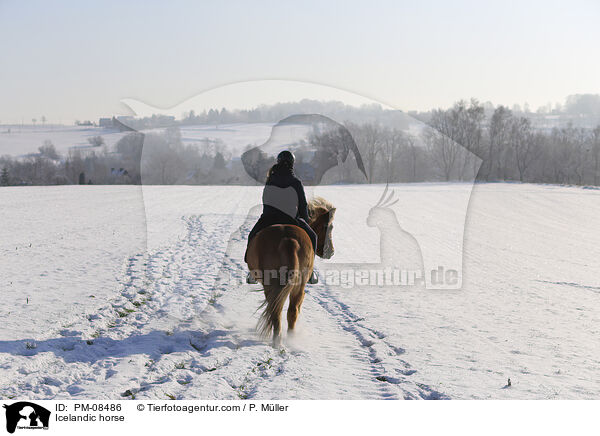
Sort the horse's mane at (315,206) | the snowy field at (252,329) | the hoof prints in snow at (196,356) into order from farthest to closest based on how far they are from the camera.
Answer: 1. the horse's mane at (315,206)
2. the snowy field at (252,329)
3. the hoof prints in snow at (196,356)

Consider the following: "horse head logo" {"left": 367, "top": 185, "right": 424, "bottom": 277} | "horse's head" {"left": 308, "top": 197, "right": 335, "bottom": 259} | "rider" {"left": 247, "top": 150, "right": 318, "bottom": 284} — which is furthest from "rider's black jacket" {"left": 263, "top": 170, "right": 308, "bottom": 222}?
"horse head logo" {"left": 367, "top": 185, "right": 424, "bottom": 277}

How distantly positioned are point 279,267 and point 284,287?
0.26m

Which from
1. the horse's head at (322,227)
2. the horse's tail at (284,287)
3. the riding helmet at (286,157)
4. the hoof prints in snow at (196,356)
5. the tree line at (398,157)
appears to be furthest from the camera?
the horse's head at (322,227)

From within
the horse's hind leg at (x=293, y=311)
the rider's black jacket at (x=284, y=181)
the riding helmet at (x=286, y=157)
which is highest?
the riding helmet at (x=286, y=157)

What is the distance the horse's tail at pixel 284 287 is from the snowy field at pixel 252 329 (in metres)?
0.32

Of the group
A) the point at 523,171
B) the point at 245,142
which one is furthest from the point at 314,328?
the point at 523,171

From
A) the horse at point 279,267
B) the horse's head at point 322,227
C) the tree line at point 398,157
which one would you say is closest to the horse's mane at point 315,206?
the horse's head at point 322,227

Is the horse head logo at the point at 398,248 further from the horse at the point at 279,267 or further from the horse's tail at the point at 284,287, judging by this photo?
the horse's tail at the point at 284,287

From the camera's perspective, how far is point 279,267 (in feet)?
18.3

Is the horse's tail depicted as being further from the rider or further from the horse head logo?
the horse head logo

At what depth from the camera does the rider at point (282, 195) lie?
5957 mm

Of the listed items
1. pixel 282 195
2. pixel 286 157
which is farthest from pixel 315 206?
pixel 286 157

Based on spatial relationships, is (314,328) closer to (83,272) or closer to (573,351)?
(573,351)

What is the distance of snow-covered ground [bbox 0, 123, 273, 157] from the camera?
239 inches
